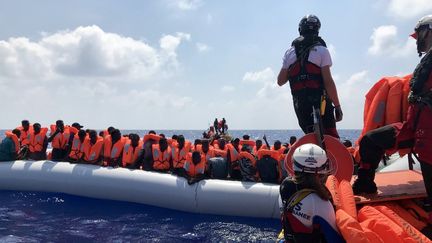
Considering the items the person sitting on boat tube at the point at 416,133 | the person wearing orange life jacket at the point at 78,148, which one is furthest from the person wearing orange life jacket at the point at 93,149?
the person sitting on boat tube at the point at 416,133

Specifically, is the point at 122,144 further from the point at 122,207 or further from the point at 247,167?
the point at 247,167

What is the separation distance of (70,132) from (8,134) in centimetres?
159

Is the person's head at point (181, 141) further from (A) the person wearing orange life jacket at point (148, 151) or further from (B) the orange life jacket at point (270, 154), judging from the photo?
(B) the orange life jacket at point (270, 154)

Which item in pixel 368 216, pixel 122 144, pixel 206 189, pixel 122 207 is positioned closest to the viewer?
pixel 368 216

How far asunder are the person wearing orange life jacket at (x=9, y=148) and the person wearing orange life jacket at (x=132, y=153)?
10.7 ft

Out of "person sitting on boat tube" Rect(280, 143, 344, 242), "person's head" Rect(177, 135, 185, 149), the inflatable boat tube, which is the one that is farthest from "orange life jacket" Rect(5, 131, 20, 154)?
"person sitting on boat tube" Rect(280, 143, 344, 242)

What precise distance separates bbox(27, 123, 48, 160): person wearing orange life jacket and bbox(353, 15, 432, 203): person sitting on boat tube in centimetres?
1007

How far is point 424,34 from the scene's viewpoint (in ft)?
11.9

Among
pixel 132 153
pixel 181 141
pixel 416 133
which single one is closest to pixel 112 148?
pixel 132 153

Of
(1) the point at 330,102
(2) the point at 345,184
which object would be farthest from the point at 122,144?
(2) the point at 345,184

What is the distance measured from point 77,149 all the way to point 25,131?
215 cm

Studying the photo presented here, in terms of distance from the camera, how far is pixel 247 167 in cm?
938

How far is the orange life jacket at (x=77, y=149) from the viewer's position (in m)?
11.1

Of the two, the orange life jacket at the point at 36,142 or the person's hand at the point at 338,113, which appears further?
the orange life jacket at the point at 36,142
